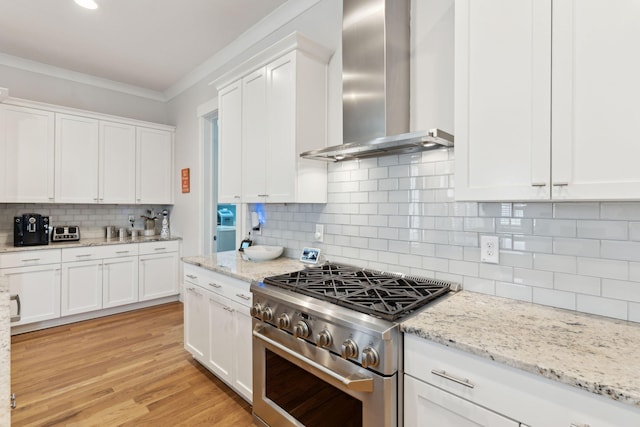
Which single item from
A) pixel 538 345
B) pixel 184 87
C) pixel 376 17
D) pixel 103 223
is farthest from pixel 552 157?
pixel 103 223

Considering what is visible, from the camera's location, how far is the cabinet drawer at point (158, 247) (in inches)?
162

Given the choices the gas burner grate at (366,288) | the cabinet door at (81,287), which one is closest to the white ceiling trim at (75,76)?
the cabinet door at (81,287)

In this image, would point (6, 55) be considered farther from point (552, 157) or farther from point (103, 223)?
point (552, 157)

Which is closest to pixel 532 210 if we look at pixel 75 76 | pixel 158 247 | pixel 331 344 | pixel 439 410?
pixel 439 410

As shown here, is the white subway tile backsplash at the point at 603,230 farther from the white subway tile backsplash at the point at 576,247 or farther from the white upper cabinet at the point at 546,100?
the white upper cabinet at the point at 546,100

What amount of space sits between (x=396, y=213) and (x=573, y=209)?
88cm

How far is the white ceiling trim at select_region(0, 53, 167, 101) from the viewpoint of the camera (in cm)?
365

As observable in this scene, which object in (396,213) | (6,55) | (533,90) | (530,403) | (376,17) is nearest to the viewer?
(530,403)

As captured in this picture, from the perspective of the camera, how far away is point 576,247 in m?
1.38

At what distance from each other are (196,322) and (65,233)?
8.17 ft

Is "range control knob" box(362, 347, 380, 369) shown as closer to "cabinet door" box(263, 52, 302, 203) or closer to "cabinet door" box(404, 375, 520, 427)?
"cabinet door" box(404, 375, 520, 427)

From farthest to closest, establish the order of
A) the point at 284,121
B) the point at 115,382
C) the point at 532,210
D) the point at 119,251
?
the point at 119,251, the point at 115,382, the point at 284,121, the point at 532,210

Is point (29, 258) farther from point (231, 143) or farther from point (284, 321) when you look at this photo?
point (284, 321)

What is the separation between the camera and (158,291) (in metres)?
4.24
